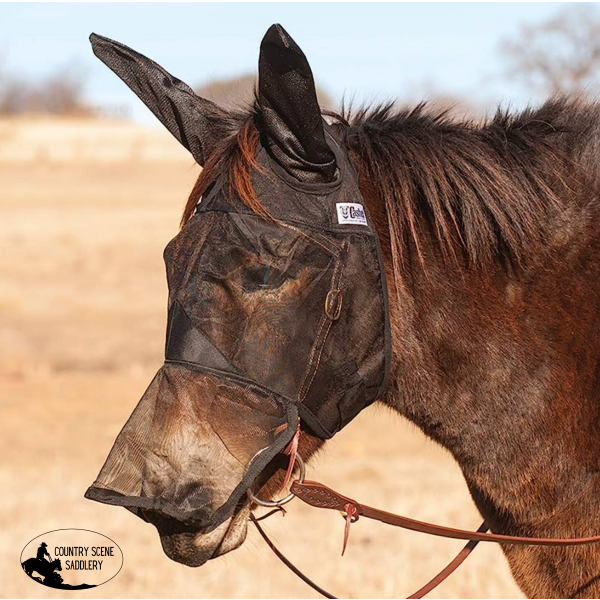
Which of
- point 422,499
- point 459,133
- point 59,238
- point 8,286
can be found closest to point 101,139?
point 59,238

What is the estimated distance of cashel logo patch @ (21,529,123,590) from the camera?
448cm

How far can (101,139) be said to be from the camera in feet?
118

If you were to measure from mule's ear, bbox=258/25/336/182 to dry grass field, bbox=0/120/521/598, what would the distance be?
0.96 meters

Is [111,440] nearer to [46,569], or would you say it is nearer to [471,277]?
[46,569]

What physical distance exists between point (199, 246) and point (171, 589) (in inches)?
113

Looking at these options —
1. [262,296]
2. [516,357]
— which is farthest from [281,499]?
[516,357]

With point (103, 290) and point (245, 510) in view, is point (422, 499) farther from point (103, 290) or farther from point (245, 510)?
point (103, 290)

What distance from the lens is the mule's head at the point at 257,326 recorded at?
232 cm

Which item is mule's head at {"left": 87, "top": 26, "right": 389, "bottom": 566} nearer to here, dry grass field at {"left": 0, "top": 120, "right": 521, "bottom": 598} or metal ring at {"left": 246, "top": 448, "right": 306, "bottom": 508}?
metal ring at {"left": 246, "top": 448, "right": 306, "bottom": 508}

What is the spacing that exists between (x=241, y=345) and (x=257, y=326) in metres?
0.06

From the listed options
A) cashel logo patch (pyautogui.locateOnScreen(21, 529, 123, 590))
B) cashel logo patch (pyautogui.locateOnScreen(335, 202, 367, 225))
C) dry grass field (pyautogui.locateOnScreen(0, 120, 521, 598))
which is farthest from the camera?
dry grass field (pyautogui.locateOnScreen(0, 120, 521, 598))

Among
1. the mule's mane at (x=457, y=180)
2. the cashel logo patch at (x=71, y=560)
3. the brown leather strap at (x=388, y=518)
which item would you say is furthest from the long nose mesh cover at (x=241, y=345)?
the cashel logo patch at (x=71, y=560)

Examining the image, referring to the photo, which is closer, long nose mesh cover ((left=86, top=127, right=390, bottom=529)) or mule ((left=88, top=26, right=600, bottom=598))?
long nose mesh cover ((left=86, top=127, right=390, bottom=529))

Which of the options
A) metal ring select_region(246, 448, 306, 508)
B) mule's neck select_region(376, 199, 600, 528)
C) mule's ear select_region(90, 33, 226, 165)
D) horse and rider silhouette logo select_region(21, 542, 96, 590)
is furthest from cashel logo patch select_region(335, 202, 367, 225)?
horse and rider silhouette logo select_region(21, 542, 96, 590)
